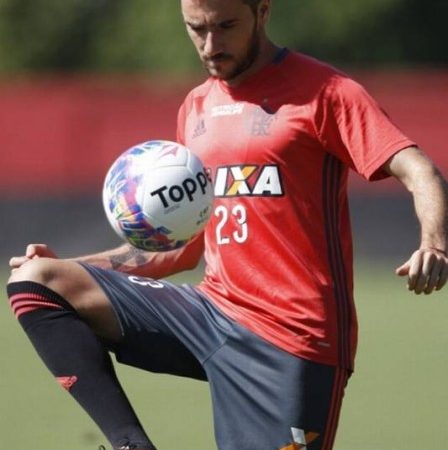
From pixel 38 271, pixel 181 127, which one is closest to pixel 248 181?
pixel 181 127

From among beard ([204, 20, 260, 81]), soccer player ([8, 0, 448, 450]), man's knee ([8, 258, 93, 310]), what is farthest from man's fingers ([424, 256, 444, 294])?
man's knee ([8, 258, 93, 310])

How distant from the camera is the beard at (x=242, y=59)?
18.6 feet

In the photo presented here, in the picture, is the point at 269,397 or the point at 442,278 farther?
the point at 269,397

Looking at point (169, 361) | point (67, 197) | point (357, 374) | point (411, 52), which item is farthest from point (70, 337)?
point (411, 52)

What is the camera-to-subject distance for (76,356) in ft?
18.2

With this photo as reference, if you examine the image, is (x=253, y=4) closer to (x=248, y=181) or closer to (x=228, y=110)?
(x=228, y=110)

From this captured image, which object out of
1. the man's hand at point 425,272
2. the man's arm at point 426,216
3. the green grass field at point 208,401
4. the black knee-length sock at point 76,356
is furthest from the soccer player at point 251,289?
the green grass field at point 208,401

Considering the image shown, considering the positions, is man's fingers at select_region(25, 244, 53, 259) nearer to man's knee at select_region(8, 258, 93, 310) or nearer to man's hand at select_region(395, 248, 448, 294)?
man's knee at select_region(8, 258, 93, 310)

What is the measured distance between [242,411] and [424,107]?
11.6 meters

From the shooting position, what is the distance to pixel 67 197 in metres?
16.4

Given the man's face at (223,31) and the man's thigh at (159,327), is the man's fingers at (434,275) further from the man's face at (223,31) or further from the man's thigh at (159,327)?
the man's face at (223,31)

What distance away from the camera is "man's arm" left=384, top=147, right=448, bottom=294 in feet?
15.5

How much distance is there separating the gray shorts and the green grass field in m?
1.87

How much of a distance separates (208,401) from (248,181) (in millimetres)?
3653
